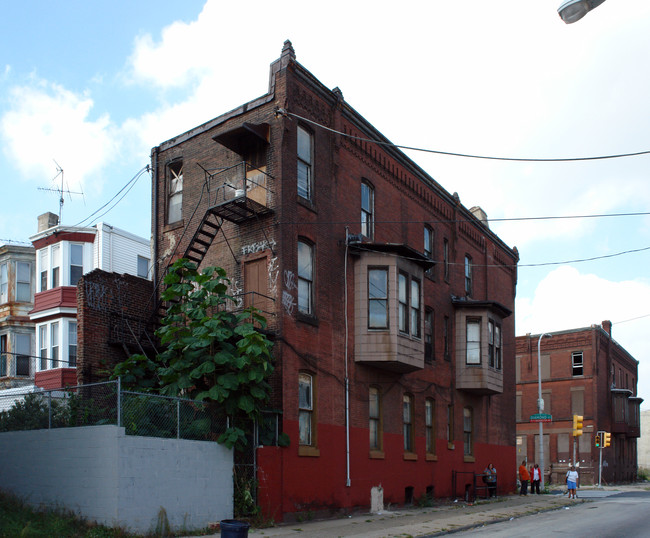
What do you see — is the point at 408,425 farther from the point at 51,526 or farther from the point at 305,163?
the point at 51,526

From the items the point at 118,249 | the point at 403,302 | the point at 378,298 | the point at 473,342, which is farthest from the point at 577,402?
the point at 378,298

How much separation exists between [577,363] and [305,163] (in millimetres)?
43292

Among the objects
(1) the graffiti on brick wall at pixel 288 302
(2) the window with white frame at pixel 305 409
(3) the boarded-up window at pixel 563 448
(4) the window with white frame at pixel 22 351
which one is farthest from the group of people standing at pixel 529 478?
(4) the window with white frame at pixel 22 351

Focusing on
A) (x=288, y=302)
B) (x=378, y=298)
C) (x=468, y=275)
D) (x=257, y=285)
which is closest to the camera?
(x=288, y=302)

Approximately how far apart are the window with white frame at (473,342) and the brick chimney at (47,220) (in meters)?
21.7

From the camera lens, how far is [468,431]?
31.7m

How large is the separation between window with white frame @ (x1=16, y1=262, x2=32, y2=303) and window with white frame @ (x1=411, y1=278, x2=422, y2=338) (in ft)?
69.9

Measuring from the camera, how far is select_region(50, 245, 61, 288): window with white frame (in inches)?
1312

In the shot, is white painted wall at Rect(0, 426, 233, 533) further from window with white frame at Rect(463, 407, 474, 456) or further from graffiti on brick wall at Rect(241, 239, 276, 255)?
window with white frame at Rect(463, 407, 474, 456)

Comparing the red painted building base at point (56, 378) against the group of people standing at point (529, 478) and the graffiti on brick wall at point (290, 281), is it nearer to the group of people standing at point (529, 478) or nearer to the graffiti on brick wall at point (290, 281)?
the graffiti on brick wall at point (290, 281)

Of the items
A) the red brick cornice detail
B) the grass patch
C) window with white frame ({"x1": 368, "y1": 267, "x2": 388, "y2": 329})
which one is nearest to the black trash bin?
the grass patch

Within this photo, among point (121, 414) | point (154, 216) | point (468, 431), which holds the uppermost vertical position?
point (154, 216)

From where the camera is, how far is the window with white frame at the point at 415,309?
25.4 m

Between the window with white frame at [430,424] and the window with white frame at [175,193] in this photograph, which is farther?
the window with white frame at [430,424]
